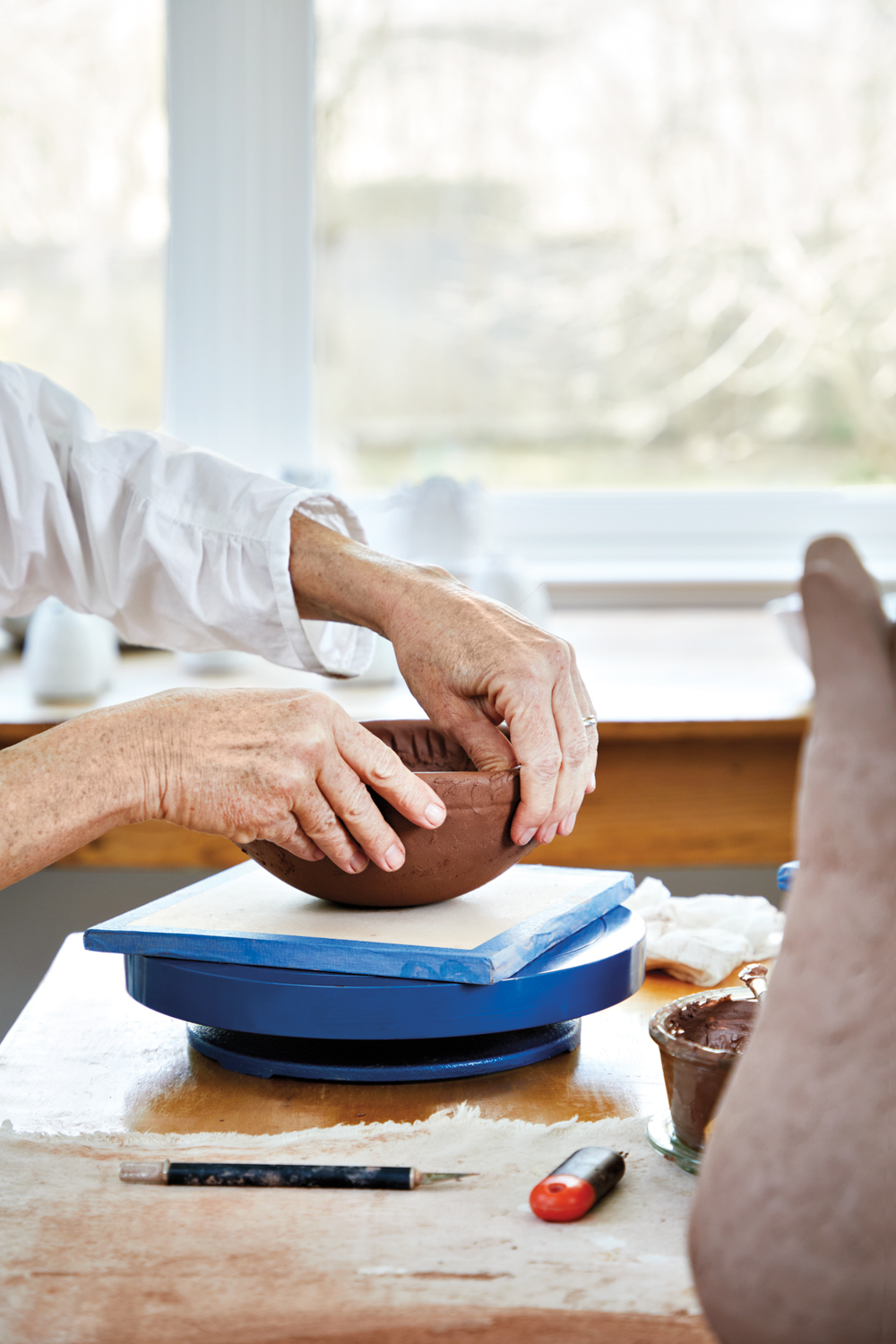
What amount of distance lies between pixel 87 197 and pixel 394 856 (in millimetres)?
2112

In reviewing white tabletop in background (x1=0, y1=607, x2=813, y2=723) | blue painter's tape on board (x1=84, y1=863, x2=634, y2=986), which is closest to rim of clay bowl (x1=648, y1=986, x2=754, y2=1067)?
blue painter's tape on board (x1=84, y1=863, x2=634, y2=986)

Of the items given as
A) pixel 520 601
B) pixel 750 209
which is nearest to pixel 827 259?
pixel 750 209

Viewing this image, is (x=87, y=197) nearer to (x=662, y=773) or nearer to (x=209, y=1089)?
(x=662, y=773)

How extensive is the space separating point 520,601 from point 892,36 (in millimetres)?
1544

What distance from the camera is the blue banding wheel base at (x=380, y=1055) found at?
778 mm

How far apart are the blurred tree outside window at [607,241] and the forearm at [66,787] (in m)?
1.85

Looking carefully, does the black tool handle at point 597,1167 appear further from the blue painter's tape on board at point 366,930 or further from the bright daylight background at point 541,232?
the bright daylight background at point 541,232

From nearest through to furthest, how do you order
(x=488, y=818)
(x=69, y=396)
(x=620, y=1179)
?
(x=620, y=1179) → (x=488, y=818) → (x=69, y=396)

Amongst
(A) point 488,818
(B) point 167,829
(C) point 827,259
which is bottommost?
(B) point 167,829

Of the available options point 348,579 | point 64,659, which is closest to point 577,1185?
point 348,579

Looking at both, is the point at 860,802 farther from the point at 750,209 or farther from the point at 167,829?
the point at 750,209

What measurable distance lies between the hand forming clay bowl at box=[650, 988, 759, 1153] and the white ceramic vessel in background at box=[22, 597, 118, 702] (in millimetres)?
1246

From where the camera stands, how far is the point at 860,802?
42cm

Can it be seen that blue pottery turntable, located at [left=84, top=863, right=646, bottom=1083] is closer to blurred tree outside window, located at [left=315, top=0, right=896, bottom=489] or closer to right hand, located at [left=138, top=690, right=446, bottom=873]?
right hand, located at [left=138, top=690, right=446, bottom=873]
